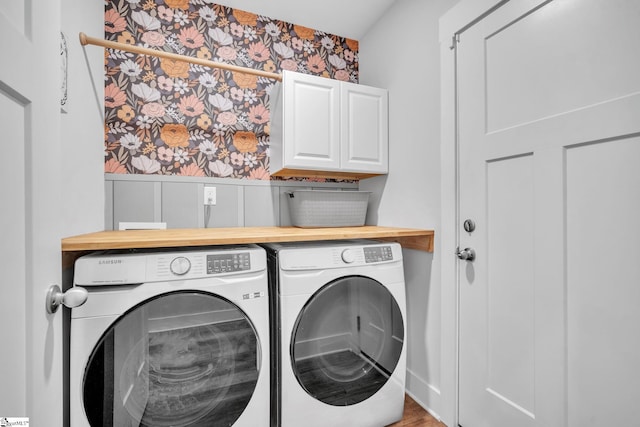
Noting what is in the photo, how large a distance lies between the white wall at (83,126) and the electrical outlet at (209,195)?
561 mm

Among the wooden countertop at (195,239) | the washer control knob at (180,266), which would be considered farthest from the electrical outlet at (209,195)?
the washer control knob at (180,266)

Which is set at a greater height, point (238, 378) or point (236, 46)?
point (236, 46)

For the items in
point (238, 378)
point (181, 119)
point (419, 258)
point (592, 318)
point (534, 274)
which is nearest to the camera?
point (592, 318)

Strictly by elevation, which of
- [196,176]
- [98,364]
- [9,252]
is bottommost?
[98,364]

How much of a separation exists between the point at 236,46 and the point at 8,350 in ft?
6.89

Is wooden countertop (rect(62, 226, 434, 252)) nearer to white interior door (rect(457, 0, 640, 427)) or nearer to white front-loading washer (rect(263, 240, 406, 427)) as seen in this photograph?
white front-loading washer (rect(263, 240, 406, 427))

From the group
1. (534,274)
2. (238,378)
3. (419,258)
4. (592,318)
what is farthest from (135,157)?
(592,318)

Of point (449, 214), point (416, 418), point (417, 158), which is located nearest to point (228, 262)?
point (449, 214)

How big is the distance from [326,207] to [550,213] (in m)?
1.14

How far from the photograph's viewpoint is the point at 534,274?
45.9 inches

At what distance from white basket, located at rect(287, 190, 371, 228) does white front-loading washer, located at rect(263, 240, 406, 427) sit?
304 mm

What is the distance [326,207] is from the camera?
6.17ft

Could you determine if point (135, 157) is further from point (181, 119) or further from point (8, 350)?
point (8, 350)

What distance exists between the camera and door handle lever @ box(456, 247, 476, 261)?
142cm
